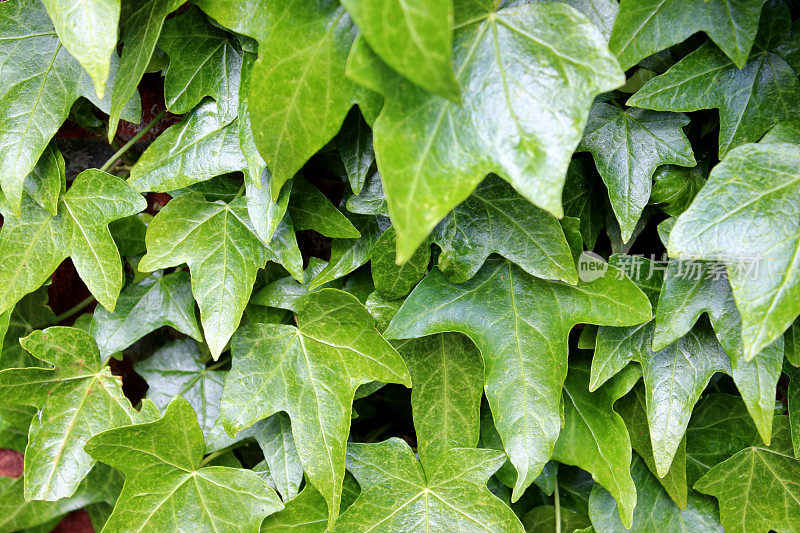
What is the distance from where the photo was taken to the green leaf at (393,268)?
684mm

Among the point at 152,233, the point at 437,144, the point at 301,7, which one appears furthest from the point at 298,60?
the point at 152,233

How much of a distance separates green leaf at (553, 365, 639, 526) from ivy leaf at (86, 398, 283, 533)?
0.39 metres

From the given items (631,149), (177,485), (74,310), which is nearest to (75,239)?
(74,310)

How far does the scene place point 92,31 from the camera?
56 cm

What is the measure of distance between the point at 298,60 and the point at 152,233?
31 centimetres

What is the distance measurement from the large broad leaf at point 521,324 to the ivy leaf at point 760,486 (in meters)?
0.28

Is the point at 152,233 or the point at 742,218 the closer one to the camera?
the point at 742,218

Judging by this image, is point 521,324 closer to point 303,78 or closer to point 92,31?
point 303,78

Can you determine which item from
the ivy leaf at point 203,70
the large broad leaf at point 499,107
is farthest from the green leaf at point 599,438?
the ivy leaf at point 203,70

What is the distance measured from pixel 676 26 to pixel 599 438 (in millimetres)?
486

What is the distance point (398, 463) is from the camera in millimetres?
744

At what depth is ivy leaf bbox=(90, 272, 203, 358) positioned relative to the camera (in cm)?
81

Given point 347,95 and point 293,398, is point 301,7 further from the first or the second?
point 293,398

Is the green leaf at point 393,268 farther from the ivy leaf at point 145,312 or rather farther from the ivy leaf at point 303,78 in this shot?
the ivy leaf at point 145,312
